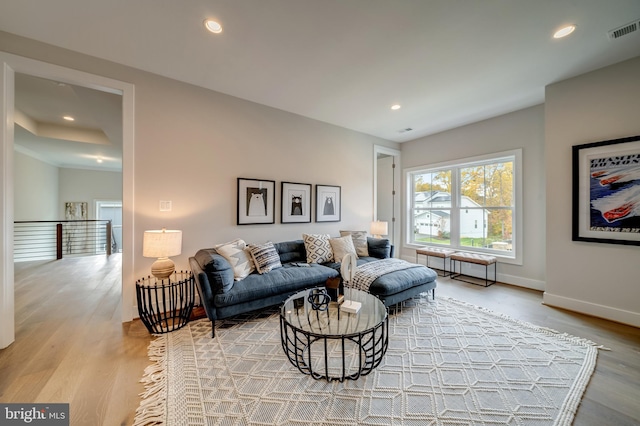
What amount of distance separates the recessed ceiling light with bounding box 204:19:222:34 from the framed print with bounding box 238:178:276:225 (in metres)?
1.73

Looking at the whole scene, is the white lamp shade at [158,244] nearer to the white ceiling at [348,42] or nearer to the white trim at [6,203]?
the white trim at [6,203]

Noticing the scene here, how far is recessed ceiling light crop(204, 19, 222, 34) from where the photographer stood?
2033mm

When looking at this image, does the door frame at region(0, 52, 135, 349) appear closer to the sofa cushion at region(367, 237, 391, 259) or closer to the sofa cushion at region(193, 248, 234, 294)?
the sofa cushion at region(193, 248, 234, 294)

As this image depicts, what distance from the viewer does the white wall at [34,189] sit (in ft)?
18.7

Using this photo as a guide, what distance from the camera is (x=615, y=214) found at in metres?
2.66

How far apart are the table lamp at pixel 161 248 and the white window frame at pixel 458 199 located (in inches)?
184

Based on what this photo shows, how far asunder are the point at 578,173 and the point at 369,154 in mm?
3075

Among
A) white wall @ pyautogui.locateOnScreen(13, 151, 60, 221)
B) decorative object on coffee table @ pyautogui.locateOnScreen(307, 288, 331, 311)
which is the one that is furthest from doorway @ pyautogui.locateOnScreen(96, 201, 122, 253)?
decorative object on coffee table @ pyautogui.locateOnScreen(307, 288, 331, 311)

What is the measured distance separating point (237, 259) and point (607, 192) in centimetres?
428

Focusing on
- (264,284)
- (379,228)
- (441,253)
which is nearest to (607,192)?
(441,253)

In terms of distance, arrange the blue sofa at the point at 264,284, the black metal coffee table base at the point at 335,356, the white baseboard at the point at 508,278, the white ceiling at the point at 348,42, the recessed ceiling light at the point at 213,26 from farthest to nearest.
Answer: the white baseboard at the point at 508,278
the blue sofa at the point at 264,284
the recessed ceiling light at the point at 213,26
the white ceiling at the point at 348,42
the black metal coffee table base at the point at 335,356

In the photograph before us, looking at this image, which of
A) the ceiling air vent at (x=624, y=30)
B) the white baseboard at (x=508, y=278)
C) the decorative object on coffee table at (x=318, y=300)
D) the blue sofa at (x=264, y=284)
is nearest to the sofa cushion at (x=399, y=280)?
the blue sofa at (x=264, y=284)

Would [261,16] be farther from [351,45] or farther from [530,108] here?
[530,108]

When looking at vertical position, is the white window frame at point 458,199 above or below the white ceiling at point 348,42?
below
